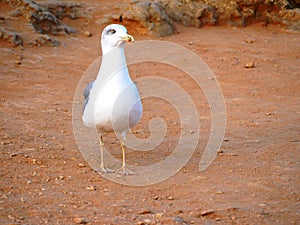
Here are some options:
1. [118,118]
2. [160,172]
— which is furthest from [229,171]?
[118,118]

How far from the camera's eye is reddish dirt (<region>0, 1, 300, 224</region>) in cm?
436

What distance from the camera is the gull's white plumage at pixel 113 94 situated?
5125 millimetres

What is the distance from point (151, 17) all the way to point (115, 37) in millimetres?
7993

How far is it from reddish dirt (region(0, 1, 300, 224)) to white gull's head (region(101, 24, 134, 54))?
134cm

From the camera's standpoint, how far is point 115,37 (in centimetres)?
527

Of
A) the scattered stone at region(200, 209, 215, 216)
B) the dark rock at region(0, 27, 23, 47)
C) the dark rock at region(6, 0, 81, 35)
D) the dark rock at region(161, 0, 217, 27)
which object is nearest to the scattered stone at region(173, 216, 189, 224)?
the scattered stone at region(200, 209, 215, 216)

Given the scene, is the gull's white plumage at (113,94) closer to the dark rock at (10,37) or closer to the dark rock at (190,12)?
the dark rock at (10,37)

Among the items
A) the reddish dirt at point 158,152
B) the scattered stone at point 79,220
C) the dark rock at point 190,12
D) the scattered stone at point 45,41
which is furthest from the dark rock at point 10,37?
the scattered stone at point 79,220

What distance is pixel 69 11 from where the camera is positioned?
1395cm

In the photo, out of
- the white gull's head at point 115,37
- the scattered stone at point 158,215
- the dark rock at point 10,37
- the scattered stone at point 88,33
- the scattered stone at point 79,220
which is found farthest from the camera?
the scattered stone at point 88,33

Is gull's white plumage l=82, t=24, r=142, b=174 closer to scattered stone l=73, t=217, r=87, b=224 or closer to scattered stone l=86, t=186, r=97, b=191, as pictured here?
scattered stone l=86, t=186, r=97, b=191

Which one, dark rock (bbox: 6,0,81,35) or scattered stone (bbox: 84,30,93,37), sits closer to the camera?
dark rock (bbox: 6,0,81,35)

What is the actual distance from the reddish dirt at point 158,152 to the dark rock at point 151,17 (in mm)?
1678

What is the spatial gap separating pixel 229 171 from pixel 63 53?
664 centimetres
